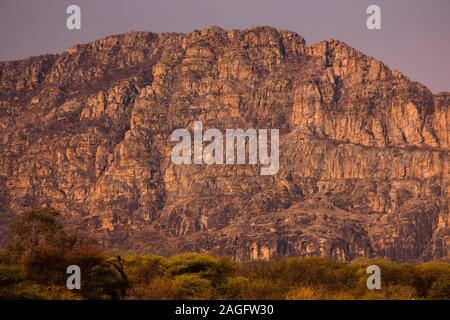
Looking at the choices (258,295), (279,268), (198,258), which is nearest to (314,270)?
(279,268)

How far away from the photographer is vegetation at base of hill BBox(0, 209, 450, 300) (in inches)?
3278

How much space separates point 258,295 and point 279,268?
22.3 metres

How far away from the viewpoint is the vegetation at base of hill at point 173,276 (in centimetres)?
8325

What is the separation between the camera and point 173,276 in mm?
101750

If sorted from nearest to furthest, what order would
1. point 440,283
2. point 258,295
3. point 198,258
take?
point 258,295, point 440,283, point 198,258
